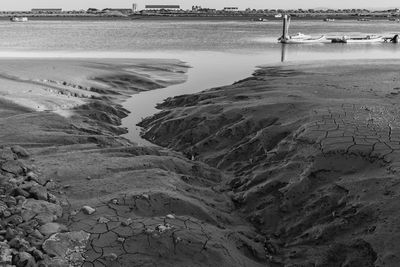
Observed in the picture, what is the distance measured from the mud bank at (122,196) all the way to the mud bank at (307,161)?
528 mm

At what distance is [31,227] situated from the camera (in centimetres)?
561

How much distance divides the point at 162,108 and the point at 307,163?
9.39 metres

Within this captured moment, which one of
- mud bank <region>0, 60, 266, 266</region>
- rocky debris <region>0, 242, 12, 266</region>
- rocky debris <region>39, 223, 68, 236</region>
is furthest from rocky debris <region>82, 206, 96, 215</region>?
rocky debris <region>0, 242, 12, 266</region>

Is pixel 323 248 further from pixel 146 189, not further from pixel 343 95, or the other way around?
pixel 343 95

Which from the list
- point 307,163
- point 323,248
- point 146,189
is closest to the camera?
point 323,248

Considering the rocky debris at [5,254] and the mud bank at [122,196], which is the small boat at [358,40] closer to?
the mud bank at [122,196]

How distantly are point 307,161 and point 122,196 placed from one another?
3.28m

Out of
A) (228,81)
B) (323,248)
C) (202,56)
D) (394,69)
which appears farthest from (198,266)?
(202,56)

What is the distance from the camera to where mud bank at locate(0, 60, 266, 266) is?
5.64 metres

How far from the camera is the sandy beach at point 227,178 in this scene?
19.1 feet

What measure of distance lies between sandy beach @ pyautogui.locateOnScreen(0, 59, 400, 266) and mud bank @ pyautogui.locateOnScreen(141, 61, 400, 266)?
24mm

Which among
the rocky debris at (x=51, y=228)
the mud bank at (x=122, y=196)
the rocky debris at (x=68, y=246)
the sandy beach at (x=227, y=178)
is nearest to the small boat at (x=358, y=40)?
the sandy beach at (x=227, y=178)

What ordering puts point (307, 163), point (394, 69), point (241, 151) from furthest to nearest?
1. point (394, 69)
2. point (241, 151)
3. point (307, 163)

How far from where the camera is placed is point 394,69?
20703mm
